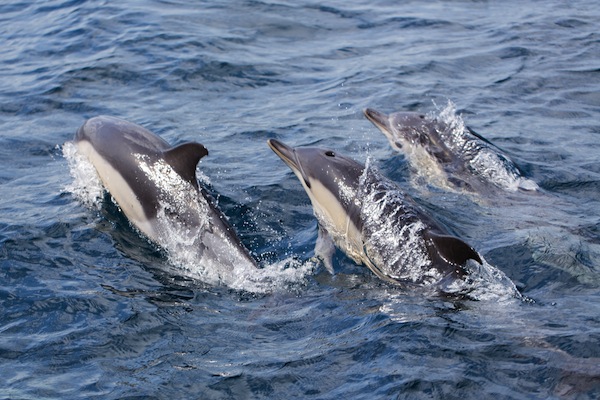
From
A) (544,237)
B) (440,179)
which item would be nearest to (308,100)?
(440,179)

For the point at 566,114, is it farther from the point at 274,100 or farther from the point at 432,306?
the point at 432,306

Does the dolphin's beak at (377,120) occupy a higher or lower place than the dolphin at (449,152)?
higher

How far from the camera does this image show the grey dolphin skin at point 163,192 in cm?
905

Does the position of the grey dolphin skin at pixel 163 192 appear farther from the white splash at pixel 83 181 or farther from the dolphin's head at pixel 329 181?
the dolphin's head at pixel 329 181

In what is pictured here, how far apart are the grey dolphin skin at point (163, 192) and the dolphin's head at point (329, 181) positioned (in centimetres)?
107

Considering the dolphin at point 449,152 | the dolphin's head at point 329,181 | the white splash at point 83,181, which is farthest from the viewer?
the dolphin at point 449,152

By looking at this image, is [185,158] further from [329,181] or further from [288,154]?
[329,181]

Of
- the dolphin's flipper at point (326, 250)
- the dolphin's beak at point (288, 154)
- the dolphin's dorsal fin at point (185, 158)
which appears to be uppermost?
the dolphin's dorsal fin at point (185, 158)

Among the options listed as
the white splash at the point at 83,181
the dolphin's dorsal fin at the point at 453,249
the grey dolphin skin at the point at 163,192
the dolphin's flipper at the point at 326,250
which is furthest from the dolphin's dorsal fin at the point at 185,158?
the dolphin's dorsal fin at the point at 453,249

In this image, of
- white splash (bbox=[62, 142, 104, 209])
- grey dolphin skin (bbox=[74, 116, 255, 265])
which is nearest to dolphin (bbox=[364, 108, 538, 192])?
grey dolphin skin (bbox=[74, 116, 255, 265])

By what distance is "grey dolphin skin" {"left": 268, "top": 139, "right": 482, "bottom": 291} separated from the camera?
8.33m

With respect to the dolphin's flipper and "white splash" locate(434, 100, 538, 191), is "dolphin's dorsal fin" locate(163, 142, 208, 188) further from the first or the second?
"white splash" locate(434, 100, 538, 191)

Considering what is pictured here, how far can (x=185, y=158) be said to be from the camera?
9.17m

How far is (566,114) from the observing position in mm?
13297
